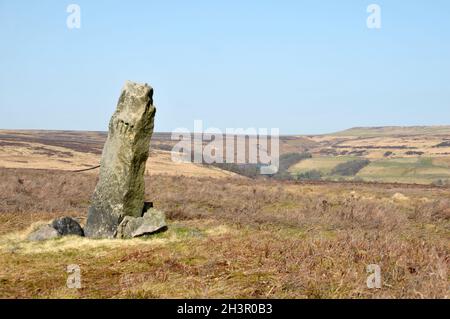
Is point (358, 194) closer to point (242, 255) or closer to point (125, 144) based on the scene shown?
point (125, 144)

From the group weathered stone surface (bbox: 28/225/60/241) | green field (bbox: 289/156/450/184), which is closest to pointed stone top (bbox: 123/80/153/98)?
weathered stone surface (bbox: 28/225/60/241)

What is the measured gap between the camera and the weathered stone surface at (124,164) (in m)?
12.8

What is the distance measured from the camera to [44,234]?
11.9m

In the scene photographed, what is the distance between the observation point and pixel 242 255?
8.77 m

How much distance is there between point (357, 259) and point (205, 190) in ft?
59.1

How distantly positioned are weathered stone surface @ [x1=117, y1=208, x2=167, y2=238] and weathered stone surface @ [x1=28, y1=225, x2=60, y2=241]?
1.57m

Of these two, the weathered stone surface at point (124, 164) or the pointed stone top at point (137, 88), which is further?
the pointed stone top at point (137, 88)

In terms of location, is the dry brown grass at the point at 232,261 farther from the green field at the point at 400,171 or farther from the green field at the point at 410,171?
the green field at the point at 410,171

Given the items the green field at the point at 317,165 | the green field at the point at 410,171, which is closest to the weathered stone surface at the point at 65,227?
the green field at the point at 410,171

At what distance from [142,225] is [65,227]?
196 centimetres

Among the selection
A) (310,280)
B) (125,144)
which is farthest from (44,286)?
(125,144)

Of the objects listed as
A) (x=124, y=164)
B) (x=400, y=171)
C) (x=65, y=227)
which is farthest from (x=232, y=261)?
(x=400, y=171)

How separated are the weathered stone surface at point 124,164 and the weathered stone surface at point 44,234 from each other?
1.01 meters

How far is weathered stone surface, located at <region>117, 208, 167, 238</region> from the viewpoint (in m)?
12.1
